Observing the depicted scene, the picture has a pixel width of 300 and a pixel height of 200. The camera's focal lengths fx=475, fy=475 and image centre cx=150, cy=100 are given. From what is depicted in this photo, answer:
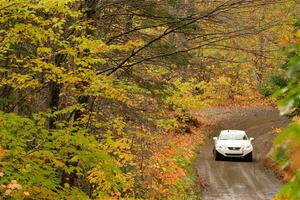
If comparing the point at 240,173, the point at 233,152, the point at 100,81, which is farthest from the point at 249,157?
the point at 100,81

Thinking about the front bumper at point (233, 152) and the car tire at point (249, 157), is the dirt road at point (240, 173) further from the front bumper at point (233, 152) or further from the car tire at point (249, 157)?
the front bumper at point (233, 152)

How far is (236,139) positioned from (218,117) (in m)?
16.8

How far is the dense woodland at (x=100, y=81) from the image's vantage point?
7492mm

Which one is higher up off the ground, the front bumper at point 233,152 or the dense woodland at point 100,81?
the dense woodland at point 100,81

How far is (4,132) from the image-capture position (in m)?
7.21

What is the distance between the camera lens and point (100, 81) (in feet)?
27.7

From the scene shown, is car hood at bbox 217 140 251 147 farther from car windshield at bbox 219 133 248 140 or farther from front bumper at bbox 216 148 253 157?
car windshield at bbox 219 133 248 140

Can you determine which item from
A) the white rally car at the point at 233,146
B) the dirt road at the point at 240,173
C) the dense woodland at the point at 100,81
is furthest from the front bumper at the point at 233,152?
the dense woodland at the point at 100,81

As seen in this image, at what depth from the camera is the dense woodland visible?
7.49 meters

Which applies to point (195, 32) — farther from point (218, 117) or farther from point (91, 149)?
point (218, 117)

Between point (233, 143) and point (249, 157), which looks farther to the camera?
point (249, 157)

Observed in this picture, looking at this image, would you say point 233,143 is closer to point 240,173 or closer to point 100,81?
point 240,173

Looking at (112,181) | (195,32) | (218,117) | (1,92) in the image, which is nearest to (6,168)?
(112,181)

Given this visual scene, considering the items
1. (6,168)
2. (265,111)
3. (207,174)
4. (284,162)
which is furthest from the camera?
(265,111)
